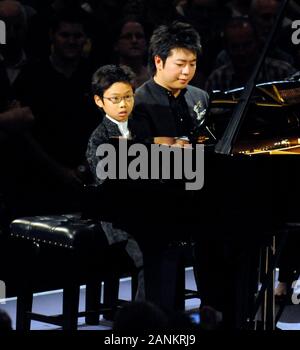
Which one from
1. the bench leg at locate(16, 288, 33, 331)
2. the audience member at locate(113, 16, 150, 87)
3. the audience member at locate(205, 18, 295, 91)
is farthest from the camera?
the audience member at locate(205, 18, 295, 91)

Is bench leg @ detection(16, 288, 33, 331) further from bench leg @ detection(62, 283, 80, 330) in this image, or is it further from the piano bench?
bench leg @ detection(62, 283, 80, 330)

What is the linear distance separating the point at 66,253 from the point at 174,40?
1.13 meters

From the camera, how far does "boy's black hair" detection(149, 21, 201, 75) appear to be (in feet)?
16.1

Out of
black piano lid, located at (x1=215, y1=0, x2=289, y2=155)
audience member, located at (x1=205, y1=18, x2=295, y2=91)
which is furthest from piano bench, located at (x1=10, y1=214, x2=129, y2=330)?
audience member, located at (x1=205, y1=18, x2=295, y2=91)

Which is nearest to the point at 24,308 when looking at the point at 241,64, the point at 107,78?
the point at 107,78

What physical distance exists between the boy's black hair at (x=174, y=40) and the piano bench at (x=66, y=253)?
34.2 inches

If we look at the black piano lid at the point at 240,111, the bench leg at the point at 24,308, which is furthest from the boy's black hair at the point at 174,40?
the bench leg at the point at 24,308

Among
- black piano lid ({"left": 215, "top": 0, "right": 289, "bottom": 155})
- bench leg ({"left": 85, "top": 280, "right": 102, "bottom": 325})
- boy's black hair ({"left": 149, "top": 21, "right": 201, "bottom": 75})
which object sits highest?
boy's black hair ({"left": 149, "top": 21, "right": 201, "bottom": 75})

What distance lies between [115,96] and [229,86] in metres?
2.00

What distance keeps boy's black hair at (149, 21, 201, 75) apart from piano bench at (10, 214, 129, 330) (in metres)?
A: 0.87

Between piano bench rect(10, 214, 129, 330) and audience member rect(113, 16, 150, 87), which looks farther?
audience member rect(113, 16, 150, 87)

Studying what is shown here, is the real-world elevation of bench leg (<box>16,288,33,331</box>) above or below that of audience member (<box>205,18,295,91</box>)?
below

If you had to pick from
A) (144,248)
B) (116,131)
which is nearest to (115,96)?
(116,131)

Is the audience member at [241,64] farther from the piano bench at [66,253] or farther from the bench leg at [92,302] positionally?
the piano bench at [66,253]
